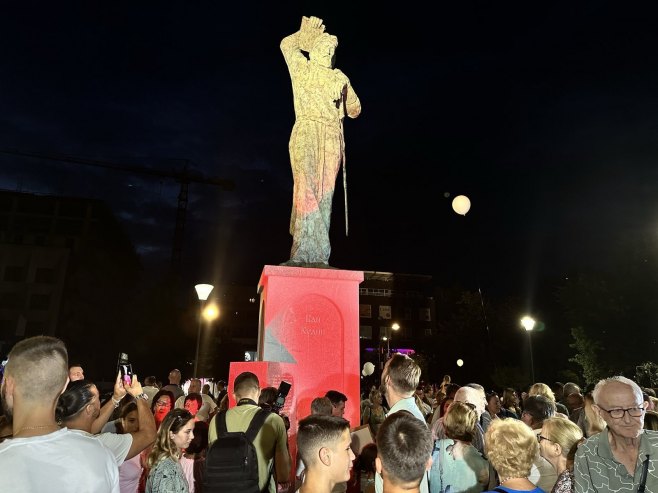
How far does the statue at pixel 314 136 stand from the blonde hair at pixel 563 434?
4746mm

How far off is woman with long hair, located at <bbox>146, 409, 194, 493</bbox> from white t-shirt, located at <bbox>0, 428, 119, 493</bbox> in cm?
157

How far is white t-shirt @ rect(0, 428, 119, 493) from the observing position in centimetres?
191

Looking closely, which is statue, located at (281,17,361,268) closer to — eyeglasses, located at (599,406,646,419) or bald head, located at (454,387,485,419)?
bald head, located at (454,387,485,419)

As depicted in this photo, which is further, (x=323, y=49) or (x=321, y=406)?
(x=323, y=49)

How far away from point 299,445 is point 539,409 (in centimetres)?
360

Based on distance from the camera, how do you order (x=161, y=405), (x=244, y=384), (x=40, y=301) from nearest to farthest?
(x=244, y=384) → (x=161, y=405) → (x=40, y=301)

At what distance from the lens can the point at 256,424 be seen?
12.2ft

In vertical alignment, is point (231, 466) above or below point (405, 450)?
below

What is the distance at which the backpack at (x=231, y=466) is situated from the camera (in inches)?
128

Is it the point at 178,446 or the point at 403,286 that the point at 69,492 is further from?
the point at 403,286

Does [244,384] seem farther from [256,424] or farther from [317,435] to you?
[317,435]

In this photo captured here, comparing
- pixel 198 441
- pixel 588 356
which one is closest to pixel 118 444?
pixel 198 441

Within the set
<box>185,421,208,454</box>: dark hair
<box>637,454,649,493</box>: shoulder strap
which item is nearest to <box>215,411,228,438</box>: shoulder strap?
<box>185,421,208,454</box>: dark hair

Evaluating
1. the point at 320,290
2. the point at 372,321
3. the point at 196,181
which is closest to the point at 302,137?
the point at 320,290
